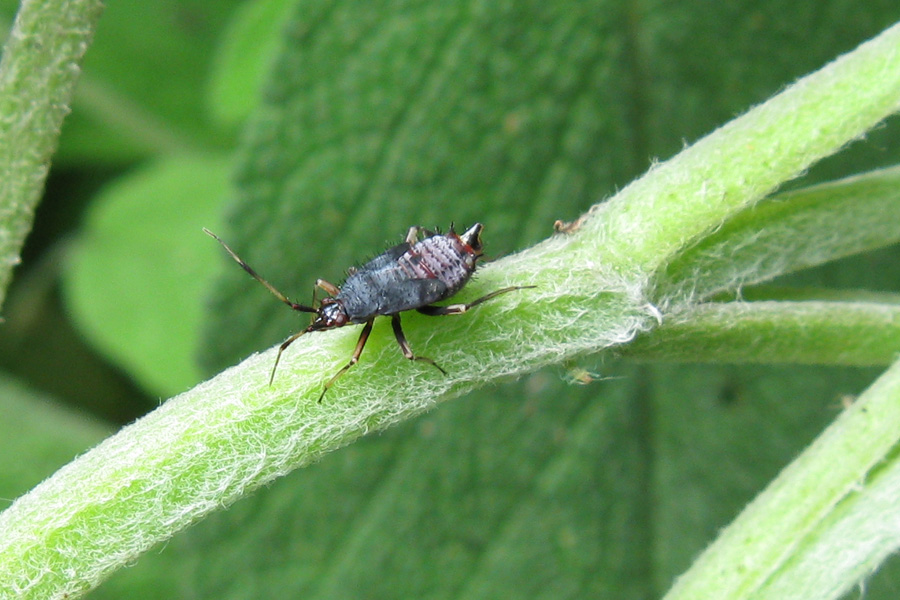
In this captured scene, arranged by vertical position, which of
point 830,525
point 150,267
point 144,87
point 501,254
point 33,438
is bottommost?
point 33,438

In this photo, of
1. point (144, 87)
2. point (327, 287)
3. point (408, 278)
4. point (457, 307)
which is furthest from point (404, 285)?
point (144, 87)

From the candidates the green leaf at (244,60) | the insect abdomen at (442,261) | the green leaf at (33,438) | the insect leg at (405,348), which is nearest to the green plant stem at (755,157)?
the insect leg at (405,348)

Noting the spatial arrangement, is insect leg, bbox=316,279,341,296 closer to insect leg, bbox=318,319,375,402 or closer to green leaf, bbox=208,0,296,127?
insect leg, bbox=318,319,375,402

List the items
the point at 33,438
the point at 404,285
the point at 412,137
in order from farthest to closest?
the point at 33,438 < the point at 412,137 < the point at 404,285

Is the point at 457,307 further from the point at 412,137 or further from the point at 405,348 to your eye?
the point at 412,137

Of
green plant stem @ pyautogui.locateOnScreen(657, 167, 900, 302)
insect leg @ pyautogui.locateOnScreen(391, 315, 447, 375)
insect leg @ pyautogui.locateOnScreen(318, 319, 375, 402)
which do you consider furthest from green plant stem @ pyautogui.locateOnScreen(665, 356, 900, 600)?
insect leg @ pyautogui.locateOnScreen(318, 319, 375, 402)

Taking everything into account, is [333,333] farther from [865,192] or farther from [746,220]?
[865,192]
